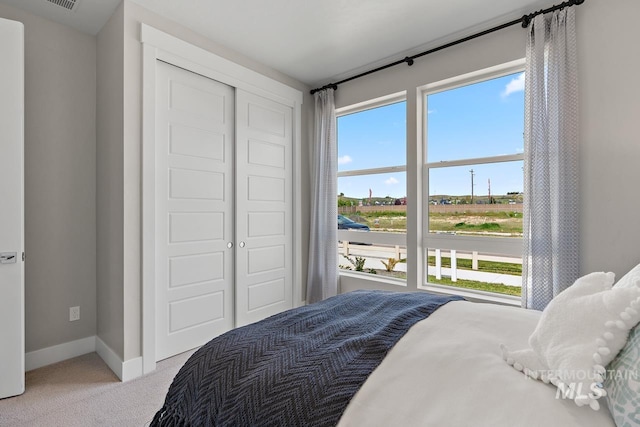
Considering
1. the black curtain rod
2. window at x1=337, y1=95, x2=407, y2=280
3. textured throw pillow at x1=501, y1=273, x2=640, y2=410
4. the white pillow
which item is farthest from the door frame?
the white pillow

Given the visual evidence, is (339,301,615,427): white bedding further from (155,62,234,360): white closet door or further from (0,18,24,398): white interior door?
(0,18,24,398): white interior door

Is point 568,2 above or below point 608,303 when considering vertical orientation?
above

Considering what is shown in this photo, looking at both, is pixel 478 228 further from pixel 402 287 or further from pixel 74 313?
pixel 74 313

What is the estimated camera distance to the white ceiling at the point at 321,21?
229cm

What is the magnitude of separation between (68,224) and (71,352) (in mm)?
1031

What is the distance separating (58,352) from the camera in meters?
2.48

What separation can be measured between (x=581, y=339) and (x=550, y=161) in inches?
71.2

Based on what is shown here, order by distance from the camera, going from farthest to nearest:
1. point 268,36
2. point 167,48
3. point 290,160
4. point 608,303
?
1. point 290,160
2. point 268,36
3. point 167,48
4. point 608,303

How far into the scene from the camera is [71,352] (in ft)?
8.34

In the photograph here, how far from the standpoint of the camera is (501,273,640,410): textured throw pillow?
76 centimetres

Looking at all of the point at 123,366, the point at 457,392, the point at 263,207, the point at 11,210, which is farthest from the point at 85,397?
the point at 457,392

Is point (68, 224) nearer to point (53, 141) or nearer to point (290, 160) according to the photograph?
point (53, 141)

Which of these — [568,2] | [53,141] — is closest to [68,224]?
[53,141]

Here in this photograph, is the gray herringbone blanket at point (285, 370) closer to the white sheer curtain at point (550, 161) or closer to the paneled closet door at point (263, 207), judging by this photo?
the white sheer curtain at point (550, 161)
